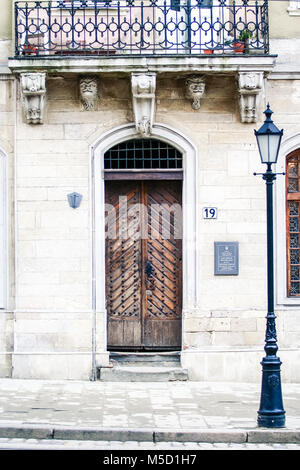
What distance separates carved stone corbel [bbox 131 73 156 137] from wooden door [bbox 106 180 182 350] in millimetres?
1132

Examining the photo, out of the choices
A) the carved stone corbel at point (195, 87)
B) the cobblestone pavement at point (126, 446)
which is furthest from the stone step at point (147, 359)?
the cobblestone pavement at point (126, 446)

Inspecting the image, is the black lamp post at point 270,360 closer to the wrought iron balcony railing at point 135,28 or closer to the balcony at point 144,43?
the balcony at point 144,43

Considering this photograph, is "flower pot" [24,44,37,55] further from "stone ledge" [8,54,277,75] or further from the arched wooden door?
the arched wooden door

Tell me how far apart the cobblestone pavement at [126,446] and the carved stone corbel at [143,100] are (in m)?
6.00

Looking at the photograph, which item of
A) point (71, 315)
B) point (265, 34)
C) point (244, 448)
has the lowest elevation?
point (244, 448)

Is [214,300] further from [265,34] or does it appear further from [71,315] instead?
[265,34]

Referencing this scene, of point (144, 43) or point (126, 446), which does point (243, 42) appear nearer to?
point (144, 43)

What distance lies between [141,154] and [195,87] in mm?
1481

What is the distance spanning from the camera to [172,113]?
51.2 ft

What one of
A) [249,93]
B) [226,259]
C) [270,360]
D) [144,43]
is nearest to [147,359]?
[226,259]

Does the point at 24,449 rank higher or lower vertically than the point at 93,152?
lower

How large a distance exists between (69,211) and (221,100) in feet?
10.1

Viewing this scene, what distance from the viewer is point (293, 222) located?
52.3 feet
